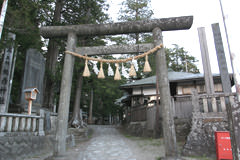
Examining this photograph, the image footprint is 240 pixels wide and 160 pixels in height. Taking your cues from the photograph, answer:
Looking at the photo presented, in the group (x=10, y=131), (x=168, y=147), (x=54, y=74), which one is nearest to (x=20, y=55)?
(x=54, y=74)

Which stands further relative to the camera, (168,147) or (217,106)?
(217,106)

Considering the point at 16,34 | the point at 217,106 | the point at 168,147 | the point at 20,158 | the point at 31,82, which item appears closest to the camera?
the point at 168,147

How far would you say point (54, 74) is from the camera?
1244 cm

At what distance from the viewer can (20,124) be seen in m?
6.01

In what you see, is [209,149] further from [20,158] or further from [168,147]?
[20,158]

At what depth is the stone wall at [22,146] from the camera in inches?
201

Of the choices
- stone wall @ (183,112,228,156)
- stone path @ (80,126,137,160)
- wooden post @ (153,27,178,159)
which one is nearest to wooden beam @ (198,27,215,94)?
stone wall @ (183,112,228,156)

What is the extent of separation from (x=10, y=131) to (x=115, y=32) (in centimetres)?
460

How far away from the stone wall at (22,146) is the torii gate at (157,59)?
1.59 metres

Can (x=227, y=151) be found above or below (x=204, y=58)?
below

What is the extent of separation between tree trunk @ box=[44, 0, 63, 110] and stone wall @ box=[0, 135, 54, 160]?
5.33 metres

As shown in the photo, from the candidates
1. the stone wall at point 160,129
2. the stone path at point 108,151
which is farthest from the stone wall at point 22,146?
the stone wall at point 160,129

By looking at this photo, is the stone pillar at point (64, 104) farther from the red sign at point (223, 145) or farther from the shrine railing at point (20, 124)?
the red sign at point (223, 145)

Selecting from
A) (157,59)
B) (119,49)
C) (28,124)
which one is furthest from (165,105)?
(28,124)
